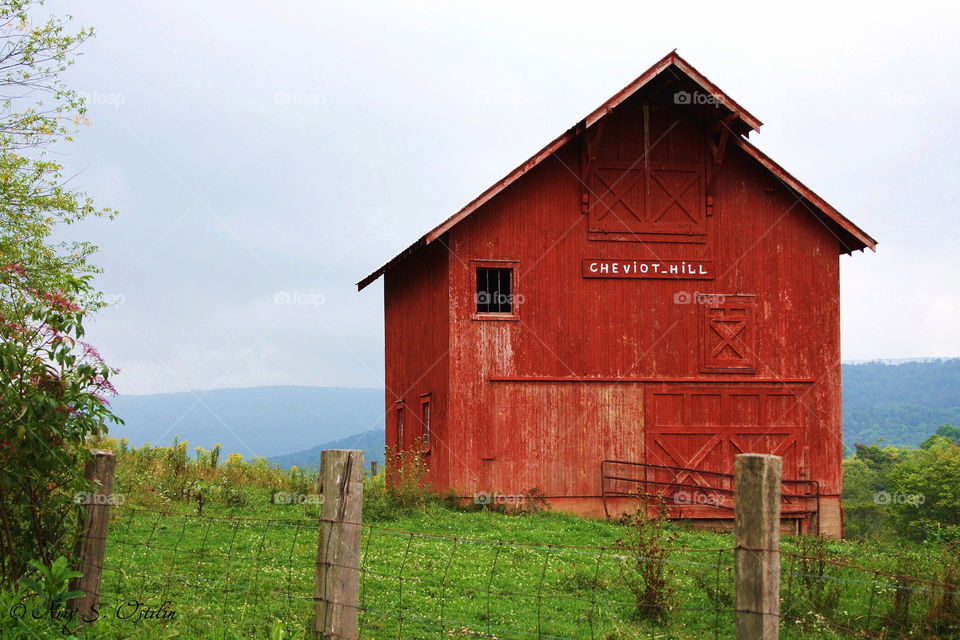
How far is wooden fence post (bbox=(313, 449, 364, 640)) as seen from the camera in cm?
679

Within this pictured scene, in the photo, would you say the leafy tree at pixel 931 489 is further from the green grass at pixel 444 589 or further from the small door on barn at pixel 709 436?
the green grass at pixel 444 589

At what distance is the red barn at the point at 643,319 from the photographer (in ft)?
70.9

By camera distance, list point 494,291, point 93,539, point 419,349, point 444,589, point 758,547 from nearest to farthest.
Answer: point 758,547
point 93,539
point 444,589
point 494,291
point 419,349

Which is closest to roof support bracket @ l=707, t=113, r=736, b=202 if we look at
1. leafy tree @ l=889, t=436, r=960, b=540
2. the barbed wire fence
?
the barbed wire fence

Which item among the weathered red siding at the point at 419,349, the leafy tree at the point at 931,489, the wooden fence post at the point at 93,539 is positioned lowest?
the leafy tree at the point at 931,489

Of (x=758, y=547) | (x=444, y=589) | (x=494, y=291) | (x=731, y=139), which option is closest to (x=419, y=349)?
(x=494, y=291)

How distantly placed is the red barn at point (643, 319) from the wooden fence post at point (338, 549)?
47.0 feet

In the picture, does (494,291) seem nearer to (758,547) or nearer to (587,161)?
(587,161)

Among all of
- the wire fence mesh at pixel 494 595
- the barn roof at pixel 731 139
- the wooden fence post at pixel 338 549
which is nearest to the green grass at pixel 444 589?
the wire fence mesh at pixel 494 595

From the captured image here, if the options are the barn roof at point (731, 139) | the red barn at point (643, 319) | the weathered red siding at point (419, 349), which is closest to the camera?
the barn roof at point (731, 139)

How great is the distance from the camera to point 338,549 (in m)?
6.84

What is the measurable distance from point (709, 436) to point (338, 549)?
54.7 ft

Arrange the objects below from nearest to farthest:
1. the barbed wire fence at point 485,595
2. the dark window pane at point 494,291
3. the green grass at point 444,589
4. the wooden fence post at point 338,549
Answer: the wooden fence post at point 338,549 → the barbed wire fence at point 485,595 → the green grass at point 444,589 → the dark window pane at point 494,291

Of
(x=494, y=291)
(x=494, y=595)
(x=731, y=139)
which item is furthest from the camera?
(x=731, y=139)
